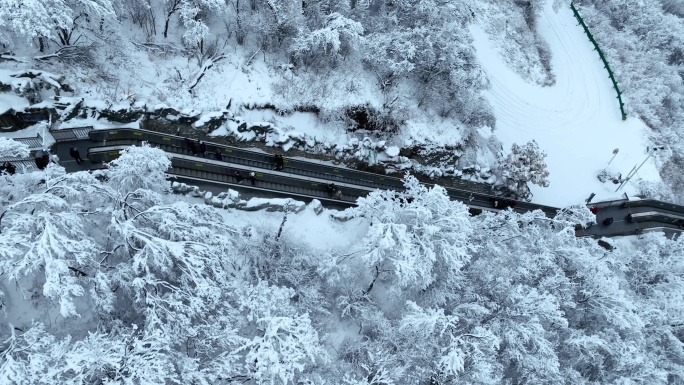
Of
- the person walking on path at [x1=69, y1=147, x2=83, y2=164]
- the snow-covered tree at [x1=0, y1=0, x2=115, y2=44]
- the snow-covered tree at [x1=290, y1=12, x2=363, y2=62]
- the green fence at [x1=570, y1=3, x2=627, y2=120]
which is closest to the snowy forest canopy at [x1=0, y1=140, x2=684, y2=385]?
the person walking on path at [x1=69, y1=147, x2=83, y2=164]

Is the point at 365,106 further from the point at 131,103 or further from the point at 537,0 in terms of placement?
the point at 537,0

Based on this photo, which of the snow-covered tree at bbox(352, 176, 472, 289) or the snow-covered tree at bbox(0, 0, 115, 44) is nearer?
the snow-covered tree at bbox(352, 176, 472, 289)

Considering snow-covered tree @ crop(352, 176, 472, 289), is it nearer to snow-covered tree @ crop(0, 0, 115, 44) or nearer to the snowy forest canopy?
the snowy forest canopy

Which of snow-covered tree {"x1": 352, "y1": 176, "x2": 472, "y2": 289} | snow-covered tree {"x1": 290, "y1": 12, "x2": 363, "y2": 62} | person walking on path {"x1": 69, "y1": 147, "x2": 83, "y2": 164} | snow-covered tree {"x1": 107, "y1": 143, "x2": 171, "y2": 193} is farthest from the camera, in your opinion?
snow-covered tree {"x1": 290, "y1": 12, "x2": 363, "y2": 62}

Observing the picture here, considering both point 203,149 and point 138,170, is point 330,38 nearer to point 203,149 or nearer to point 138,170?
point 203,149

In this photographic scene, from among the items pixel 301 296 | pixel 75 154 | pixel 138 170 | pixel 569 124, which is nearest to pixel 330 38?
pixel 138 170

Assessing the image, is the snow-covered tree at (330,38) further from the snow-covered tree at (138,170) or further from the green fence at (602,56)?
the green fence at (602,56)

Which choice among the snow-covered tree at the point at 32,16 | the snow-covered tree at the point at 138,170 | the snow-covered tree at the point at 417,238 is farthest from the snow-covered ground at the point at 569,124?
the snow-covered tree at the point at 32,16
